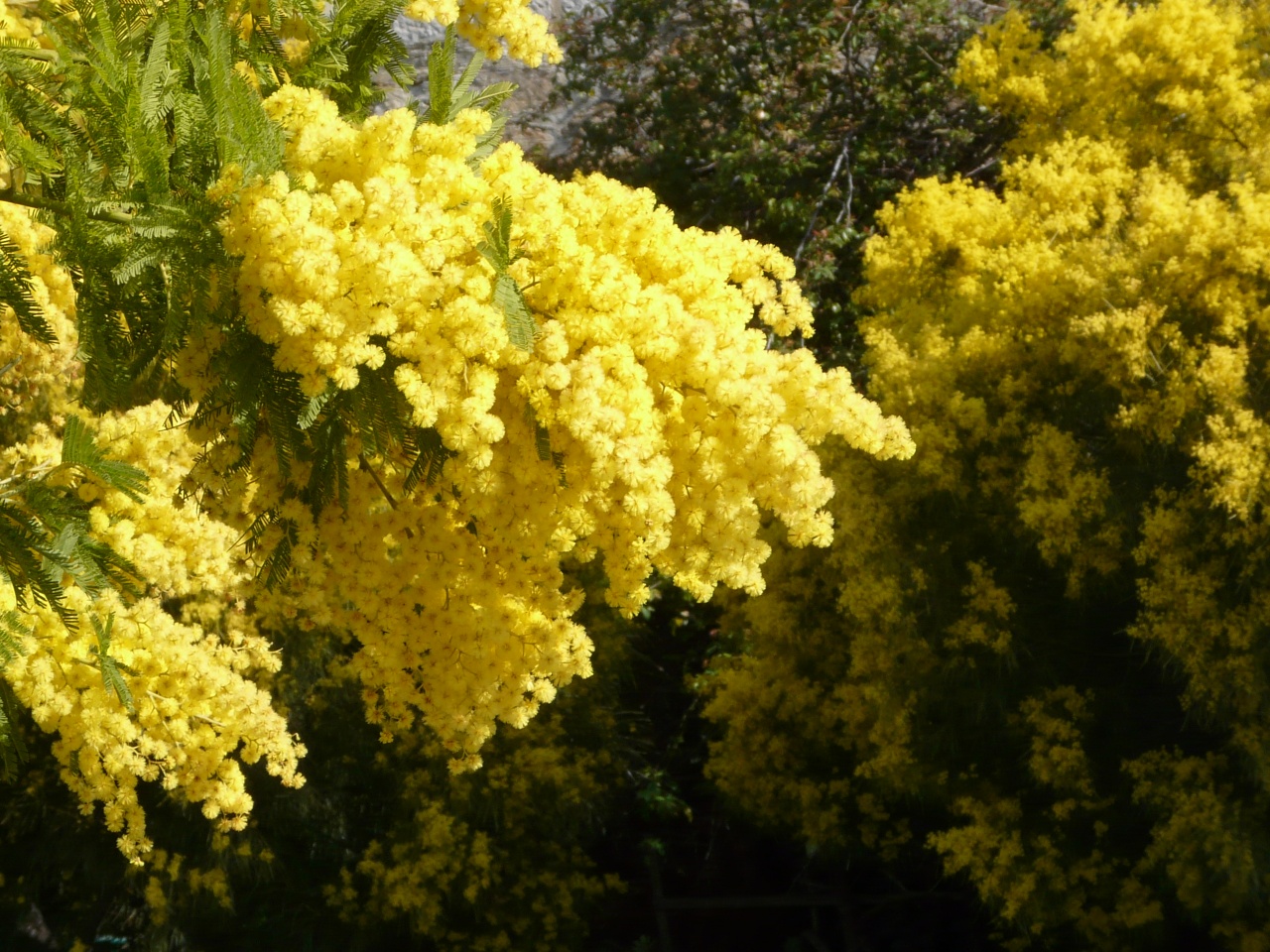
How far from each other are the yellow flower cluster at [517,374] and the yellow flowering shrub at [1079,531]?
83.6 inches

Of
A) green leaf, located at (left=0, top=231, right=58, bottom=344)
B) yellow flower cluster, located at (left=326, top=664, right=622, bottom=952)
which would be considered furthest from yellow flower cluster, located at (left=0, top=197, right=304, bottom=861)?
yellow flower cluster, located at (left=326, top=664, right=622, bottom=952)

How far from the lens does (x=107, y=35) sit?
266 cm

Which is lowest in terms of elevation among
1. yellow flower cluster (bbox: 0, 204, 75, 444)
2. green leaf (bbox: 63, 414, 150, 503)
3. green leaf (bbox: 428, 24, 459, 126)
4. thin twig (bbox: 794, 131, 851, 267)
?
green leaf (bbox: 63, 414, 150, 503)

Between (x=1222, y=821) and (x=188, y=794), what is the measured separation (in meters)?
3.34

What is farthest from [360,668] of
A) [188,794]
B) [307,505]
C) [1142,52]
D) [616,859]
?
[616,859]

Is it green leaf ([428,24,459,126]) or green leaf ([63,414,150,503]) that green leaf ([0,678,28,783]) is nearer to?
green leaf ([63,414,150,503])

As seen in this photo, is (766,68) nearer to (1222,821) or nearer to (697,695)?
(697,695)

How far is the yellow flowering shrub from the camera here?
14.8 feet

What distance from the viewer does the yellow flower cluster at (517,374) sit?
7.82ft

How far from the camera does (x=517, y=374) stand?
254cm

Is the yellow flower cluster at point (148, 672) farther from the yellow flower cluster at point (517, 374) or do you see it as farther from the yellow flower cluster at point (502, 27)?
the yellow flower cluster at point (502, 27)

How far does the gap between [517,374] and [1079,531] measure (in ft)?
9.45

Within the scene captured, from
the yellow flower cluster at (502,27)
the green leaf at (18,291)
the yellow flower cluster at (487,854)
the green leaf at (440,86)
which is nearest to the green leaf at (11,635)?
the green leaf at (18,291)

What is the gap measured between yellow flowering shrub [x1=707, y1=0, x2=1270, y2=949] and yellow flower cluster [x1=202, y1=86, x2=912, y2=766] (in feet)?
6.96
